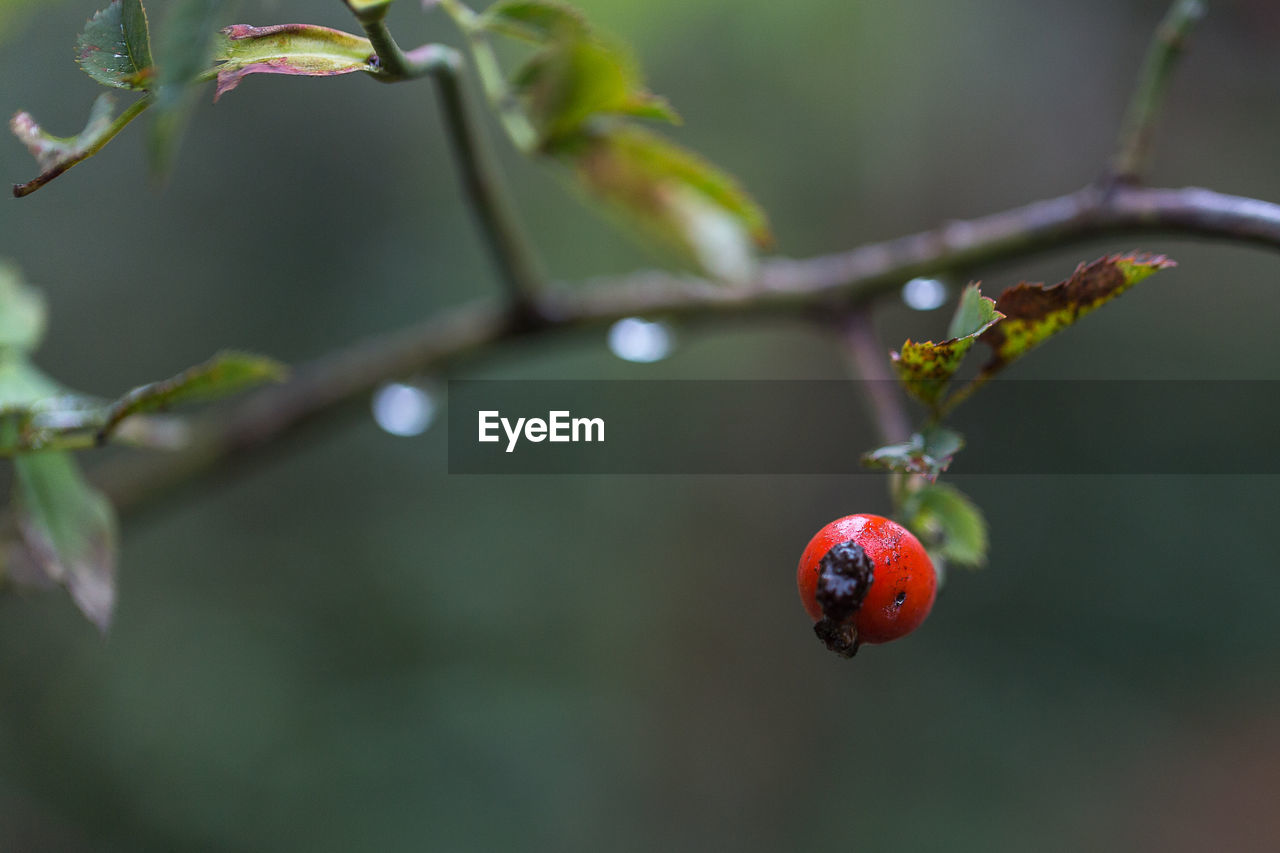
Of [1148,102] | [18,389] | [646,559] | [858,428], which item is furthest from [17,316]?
[858,428]

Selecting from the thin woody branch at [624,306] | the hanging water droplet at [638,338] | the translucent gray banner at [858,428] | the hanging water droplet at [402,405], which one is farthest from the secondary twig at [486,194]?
the translucent gray banner at [858,428]

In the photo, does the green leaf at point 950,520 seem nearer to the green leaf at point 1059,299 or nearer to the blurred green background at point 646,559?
the green leaf at point 1059,299

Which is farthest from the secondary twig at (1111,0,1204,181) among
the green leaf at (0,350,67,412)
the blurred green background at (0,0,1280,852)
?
the blurred green background at (0,0,1280,852)

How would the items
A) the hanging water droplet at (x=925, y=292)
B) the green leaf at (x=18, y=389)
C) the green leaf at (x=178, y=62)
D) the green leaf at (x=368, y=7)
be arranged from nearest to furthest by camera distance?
the green leaf at (x=178, y=62) < the green leaf at (x=368, y=7) < the green leaf at (x=18, y=389) < the hanging water droplet at (x=925, y=292)

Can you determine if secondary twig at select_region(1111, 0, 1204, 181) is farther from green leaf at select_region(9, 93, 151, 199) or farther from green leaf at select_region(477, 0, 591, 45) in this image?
green leaf at select_region(9, 93, 151, 199)

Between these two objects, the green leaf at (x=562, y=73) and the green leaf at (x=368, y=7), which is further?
the green leaf at (x=562, y=73)

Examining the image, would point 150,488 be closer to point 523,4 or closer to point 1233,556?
point 523,4

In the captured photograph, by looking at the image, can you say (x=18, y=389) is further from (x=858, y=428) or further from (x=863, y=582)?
(x=858, y=428)

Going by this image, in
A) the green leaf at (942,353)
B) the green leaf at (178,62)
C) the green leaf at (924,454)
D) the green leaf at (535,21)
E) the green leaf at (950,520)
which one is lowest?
the green leaf at (950,520)
